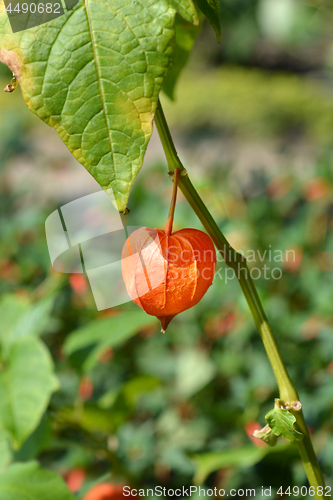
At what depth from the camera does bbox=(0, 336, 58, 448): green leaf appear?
55 cm

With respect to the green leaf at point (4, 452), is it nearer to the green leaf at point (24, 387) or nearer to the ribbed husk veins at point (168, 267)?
the green leaf at point (24, 387)

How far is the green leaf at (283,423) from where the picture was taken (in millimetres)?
302

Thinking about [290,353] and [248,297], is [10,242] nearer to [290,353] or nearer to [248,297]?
[290,353]

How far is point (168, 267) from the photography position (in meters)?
0.29

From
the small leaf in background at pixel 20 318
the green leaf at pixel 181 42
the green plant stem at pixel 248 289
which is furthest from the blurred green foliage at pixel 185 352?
the green leaf at pixel 181 42

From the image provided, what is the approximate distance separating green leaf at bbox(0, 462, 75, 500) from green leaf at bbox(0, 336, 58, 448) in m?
0.06

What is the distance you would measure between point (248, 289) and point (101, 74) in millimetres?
172

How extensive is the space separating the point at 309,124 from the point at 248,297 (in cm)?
432

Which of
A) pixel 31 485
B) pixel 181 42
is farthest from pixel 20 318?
pixel 181 42

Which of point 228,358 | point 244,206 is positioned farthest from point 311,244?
point 228,358

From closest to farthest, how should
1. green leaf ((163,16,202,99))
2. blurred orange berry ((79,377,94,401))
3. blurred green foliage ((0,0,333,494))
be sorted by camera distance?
1. green leaf ((163,16,202,99))
2. blurred green foliage ((0,0,333,494))
3. blurred orange berry ((79,377,94,401))

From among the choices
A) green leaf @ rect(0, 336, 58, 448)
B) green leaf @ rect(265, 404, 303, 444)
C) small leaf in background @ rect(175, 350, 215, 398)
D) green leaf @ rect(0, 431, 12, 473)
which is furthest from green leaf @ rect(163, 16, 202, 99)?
small leaf in background @ rect(175, 350, 215, 398)

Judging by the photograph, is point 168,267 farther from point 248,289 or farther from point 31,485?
point 31,485

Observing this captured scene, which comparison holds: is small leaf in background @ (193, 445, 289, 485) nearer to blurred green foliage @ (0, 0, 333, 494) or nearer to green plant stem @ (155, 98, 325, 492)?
blurred green foliage @ (0, 0, 333, 494)
